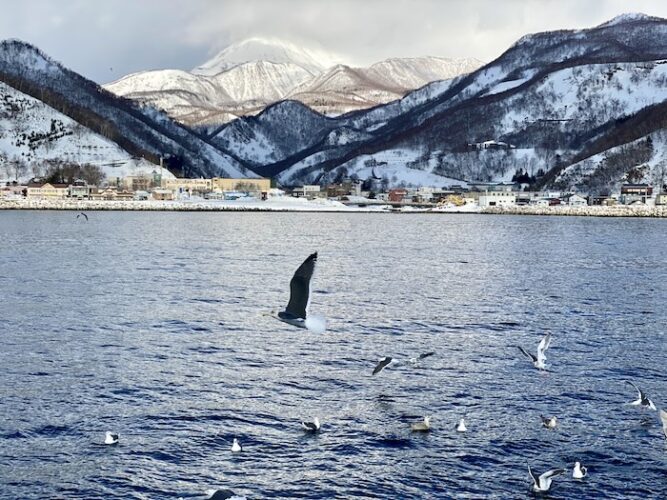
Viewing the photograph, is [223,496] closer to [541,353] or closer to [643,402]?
[643,402]

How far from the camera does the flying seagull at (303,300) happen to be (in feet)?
57.6

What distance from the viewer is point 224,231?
109438 millimetres

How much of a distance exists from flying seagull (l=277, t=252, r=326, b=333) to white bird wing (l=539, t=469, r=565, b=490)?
5880 mm

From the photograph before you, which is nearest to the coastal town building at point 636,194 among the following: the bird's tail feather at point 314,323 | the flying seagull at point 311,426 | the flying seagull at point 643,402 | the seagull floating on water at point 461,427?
the flying seagull at point 643,402

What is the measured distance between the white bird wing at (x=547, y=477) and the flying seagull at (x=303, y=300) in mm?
5880

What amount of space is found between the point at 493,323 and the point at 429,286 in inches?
536

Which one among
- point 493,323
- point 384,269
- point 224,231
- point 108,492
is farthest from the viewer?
point 224,231

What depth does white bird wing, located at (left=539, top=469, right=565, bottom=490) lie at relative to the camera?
56.9 ft

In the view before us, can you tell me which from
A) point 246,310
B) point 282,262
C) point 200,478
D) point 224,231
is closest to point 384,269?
point 282,262

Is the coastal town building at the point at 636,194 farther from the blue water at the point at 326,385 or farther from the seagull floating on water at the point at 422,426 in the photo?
the seagull floating on water at the point at 422,426

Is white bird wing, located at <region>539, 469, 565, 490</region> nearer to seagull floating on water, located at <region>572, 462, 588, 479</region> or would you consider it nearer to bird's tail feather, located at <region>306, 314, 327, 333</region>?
seagull floating on water, located at <region>572, 462, 588, 479</region>

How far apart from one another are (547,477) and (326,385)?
956 cm

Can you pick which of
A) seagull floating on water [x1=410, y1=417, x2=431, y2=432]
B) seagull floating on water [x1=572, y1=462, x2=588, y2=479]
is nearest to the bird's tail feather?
seagull floating on water [x1=410, y1=417, x2=431, y2=432]

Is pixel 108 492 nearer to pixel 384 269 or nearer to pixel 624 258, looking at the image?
pixel 384 269
